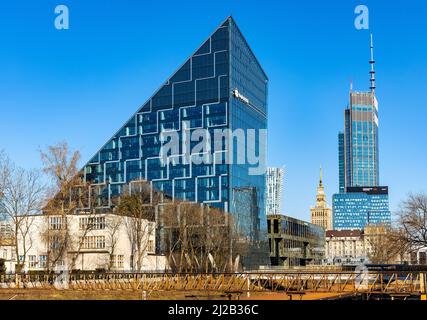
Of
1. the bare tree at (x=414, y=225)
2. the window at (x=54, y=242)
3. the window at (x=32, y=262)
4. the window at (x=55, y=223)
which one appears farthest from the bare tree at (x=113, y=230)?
the bare tree at (x=414, y=225)

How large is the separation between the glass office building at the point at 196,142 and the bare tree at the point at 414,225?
6966 cm

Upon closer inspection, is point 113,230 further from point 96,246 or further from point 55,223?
point 55,223

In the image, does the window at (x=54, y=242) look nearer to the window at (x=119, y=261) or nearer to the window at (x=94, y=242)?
the window at (x=94, y=242)

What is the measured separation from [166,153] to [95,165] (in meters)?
24.3

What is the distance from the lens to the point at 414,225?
303 ft

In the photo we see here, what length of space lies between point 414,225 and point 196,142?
91612 millimetres

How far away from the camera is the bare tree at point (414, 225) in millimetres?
92250

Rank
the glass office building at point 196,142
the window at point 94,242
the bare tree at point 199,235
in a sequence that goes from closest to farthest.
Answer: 1. the window at point 94,242
2. the bare tree at point 199,235
3. the glass office building at point 196,142

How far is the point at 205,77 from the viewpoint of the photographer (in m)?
180

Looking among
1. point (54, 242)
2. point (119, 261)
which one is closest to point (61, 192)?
point (54, 242)

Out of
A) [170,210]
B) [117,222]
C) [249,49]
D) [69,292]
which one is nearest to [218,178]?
[170,210]

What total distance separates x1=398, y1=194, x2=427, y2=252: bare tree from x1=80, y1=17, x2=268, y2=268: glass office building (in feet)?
229

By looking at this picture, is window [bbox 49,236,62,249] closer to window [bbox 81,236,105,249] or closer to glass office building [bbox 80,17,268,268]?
window [bbox 81,236,105,249]
